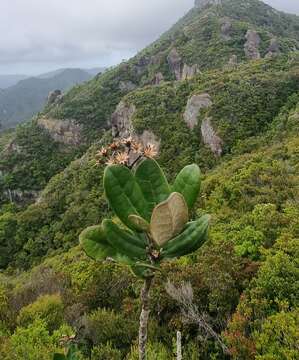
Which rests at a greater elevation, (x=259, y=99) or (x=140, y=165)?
(x=140, y=165)

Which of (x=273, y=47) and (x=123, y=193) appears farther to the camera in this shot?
(x=273, y=47)

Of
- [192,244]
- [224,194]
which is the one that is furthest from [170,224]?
[224,194]

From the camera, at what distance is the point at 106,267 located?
1162cm

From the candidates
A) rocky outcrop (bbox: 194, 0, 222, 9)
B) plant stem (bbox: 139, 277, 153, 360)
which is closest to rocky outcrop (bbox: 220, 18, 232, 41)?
rocky outcrop (bbox: 194, 0, 222, 9)

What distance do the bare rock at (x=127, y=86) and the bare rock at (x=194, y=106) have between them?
48956mm

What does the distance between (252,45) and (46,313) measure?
78.2m

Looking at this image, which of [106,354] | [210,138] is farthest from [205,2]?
[106,354]

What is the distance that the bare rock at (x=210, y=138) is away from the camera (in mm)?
38406

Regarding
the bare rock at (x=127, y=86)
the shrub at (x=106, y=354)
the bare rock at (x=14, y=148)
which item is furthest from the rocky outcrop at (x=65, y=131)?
the shrub at (x=106, y=354)

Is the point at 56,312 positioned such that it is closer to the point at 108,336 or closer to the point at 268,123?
the point at 108,336

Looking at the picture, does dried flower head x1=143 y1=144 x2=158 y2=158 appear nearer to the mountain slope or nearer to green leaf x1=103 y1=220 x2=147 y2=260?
green leaf x1=103 y1=220 x2=147 y2=260

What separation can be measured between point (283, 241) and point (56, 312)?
5364 mm

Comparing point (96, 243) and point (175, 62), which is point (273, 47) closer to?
point (175, 62)

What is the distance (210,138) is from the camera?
39.6m
